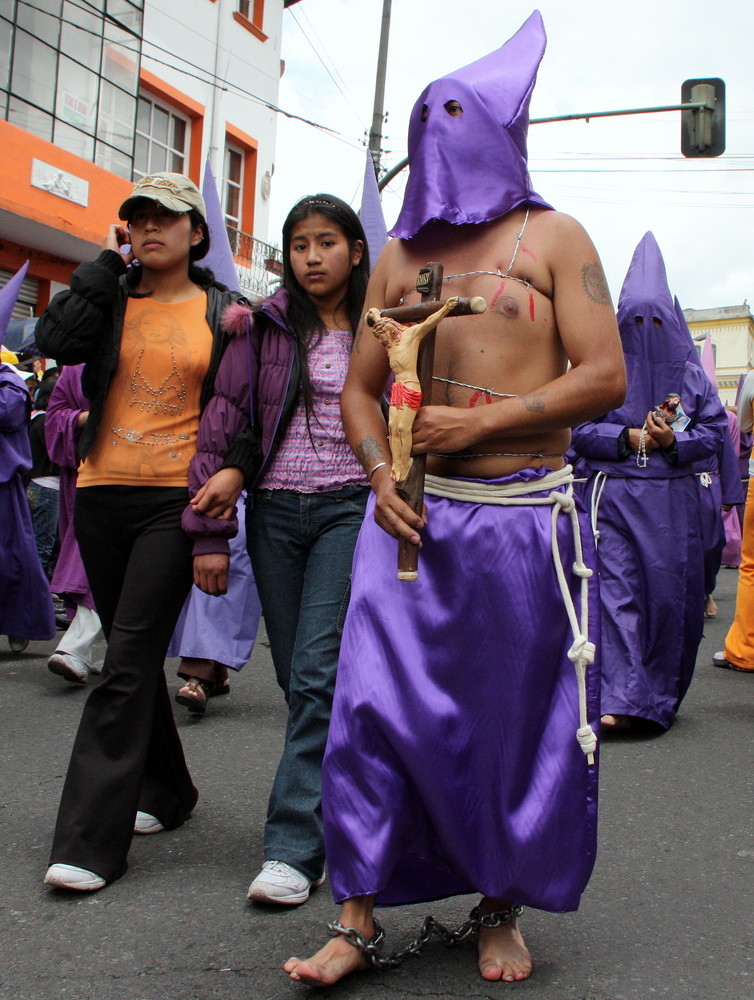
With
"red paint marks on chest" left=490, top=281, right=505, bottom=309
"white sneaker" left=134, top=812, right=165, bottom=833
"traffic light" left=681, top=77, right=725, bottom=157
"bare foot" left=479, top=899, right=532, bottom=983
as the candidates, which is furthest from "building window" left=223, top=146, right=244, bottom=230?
"bare foot" left=479, top=899, right=532, bottom=983

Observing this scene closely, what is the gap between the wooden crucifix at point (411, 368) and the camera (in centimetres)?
245

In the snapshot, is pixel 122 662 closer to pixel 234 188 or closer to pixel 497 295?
pixel 497 295

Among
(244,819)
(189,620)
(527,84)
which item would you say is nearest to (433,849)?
(244,819)

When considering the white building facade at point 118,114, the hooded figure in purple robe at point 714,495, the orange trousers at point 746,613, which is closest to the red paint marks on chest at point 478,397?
the hooded figure in purple robe at point 714,495

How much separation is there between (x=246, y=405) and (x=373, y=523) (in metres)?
0.82

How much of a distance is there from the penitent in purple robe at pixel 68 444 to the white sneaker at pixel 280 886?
307cm

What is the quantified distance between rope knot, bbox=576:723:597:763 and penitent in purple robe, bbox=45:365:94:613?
3.78m

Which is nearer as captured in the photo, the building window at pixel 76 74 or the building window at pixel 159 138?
the building window at pixel 76 74

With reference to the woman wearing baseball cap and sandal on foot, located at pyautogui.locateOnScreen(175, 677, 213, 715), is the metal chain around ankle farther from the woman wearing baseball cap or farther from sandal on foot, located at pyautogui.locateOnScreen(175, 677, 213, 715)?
sandal on foot, located at pyautogui.locateOnScreen(175, 677, 213, 715)

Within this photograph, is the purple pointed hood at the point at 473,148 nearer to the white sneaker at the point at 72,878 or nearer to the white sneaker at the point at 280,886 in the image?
the white sneaker at the point at 280,886

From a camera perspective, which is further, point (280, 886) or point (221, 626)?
point (221, 626)

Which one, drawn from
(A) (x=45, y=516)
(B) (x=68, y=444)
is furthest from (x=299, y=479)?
(A) (x=45, y=516)

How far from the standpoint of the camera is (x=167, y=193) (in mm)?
3346

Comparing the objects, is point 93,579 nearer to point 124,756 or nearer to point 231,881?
point 124,756
